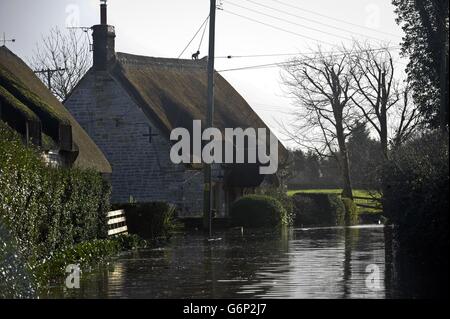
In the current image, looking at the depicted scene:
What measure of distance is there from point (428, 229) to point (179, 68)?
3531 cm

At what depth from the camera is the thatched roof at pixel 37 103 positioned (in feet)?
102

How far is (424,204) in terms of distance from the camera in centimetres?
1598

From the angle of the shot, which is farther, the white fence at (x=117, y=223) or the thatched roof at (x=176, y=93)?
the thatched roof at (x=176, y=93)

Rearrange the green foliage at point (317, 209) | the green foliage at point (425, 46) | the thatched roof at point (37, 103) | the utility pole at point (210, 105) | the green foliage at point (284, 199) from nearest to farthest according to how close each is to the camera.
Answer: the green foliage at point (425, 46) → the thatched roof at point (37, 103) → the utility pole at point (210, 105) → the green foliage at point (284, 199) → the green foliage at point (317, 209)

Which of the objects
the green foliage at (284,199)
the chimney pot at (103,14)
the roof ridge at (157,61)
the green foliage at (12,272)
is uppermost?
the chimney pot at (103,14)

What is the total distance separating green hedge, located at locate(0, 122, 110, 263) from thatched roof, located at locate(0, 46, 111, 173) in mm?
3934

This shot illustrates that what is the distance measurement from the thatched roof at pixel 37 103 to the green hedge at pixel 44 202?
393cm

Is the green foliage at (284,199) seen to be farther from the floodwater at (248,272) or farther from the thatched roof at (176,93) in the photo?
the floodwater at (248,272)

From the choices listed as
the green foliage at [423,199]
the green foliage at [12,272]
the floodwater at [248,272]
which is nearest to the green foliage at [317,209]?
the floodwater at [248,272]

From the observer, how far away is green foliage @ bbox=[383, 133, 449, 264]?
15242mm

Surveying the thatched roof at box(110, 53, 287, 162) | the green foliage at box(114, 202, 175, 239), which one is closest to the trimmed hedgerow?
the thatched roof at box(110, 53, 287, 162)

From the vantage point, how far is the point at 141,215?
102 ft

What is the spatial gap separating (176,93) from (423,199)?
3122 centimetres
